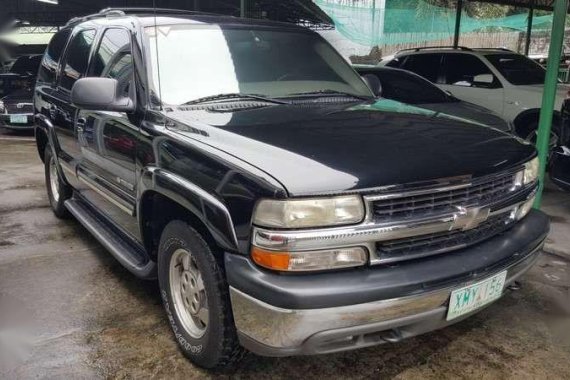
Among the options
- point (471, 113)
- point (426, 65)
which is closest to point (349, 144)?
point (471, 113)

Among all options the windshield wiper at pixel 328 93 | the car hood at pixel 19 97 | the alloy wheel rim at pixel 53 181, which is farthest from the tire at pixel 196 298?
the car hood at pixel 19 97

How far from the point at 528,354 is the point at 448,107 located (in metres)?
4.53

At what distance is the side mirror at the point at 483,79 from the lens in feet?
27.2

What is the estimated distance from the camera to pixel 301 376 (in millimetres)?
2734

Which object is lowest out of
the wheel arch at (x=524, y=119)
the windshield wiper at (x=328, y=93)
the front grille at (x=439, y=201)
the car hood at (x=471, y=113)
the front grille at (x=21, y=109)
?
the front grille at (x=21, y=109)

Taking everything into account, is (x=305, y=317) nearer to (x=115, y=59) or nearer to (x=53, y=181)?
(x=115, y=59)

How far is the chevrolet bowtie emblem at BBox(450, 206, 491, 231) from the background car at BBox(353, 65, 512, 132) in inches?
177

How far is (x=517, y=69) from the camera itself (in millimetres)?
8422

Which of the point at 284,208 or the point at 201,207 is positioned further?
the point at 201,207

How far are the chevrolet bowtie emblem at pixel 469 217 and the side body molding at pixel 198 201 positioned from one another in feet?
3.20

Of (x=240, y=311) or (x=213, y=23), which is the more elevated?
(x=213, y=23)

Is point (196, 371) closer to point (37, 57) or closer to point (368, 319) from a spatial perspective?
point (368, 319)

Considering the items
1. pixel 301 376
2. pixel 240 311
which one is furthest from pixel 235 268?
pixel 301 376

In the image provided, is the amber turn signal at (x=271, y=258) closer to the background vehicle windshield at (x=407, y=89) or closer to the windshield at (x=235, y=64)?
the windshield at (x=235, y=64)
